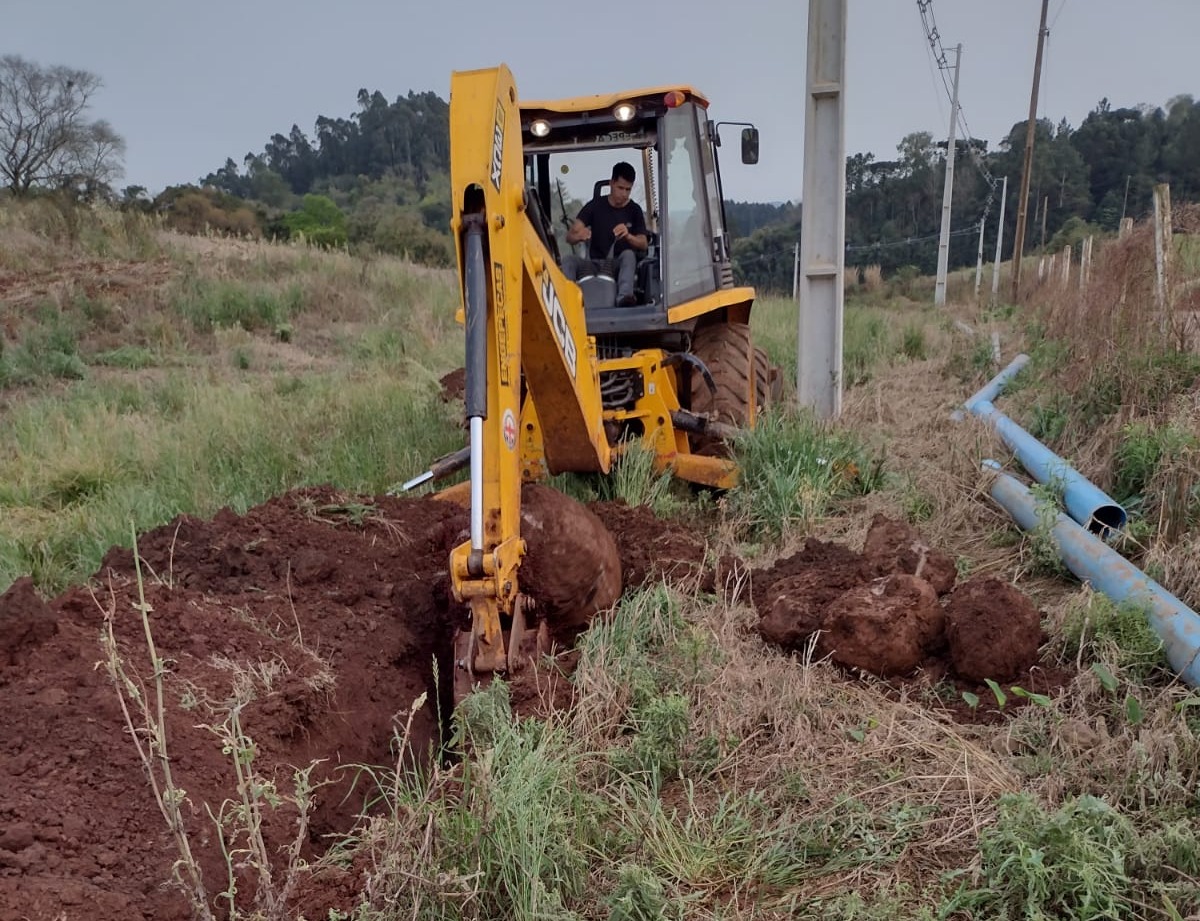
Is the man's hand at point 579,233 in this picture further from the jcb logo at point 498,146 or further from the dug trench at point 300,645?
the jcb logo at point 498,146

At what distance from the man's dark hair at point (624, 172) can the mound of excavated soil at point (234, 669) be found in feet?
8.76

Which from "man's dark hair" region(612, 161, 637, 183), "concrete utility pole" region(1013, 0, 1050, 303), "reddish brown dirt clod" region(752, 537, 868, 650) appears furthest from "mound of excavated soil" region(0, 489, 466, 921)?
"concrete utility pole" region(1013, 0, 1050, 303)

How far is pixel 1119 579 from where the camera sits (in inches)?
142

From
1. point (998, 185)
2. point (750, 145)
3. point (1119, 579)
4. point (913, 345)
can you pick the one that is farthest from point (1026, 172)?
point (1119, 579)

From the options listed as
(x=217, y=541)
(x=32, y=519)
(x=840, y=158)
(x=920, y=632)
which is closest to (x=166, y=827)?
(x=217, y=541)

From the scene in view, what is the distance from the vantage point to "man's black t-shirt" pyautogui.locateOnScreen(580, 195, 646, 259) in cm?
634

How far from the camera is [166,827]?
2330 mm

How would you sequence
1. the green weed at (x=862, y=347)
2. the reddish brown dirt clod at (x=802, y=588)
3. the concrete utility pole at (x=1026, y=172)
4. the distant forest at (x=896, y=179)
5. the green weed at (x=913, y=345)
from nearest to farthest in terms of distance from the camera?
1. the reddish brown dirt clod at (x=802, y=588)
2. the green weed at (x=862, y=347)
3. the green weed at (x=913, y=345)
4. the concrete utility pole at (x=1026, y=172)
5. the distant forest at (x=896, y=179)

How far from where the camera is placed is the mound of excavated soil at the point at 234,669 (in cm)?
220

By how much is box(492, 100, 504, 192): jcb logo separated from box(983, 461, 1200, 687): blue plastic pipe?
2.74m

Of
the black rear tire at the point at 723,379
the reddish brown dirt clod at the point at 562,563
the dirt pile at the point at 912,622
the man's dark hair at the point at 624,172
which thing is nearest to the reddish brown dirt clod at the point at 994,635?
the dirt pile at the point at 912,622

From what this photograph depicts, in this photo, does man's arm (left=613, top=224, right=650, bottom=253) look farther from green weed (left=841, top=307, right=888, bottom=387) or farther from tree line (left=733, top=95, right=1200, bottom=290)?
tree line (left=733, top=95, right=1200, bottom=290)

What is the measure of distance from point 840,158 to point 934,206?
56.1 m

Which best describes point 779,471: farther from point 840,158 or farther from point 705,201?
point 840,158
